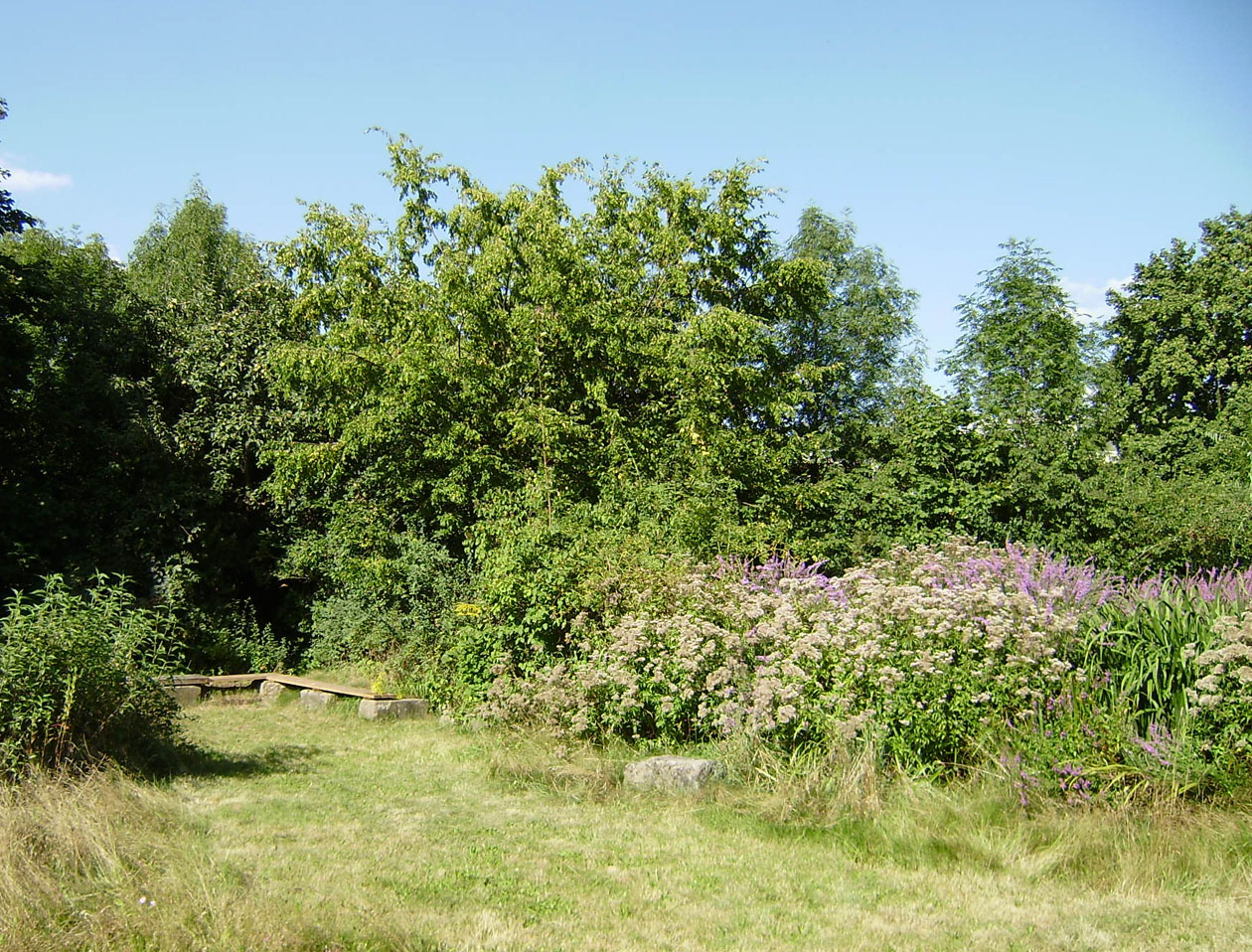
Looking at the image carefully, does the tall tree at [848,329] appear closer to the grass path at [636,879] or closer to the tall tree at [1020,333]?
the tall tree at [1020,333]

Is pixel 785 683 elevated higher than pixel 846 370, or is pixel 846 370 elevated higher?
Result: pixel 846 370

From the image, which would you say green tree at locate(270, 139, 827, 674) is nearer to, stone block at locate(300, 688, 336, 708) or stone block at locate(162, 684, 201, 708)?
stone block at locate(300, 688, 336, 708)

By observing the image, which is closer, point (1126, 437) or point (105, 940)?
point (105, 940)

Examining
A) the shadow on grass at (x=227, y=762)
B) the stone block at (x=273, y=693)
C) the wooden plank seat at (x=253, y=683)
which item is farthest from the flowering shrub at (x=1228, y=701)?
the stone block at (x=273, y=693)

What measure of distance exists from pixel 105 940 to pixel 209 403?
12.4 m

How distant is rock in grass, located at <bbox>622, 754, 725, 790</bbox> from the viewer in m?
6.34

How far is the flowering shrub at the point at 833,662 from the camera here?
580 cm

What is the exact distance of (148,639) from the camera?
21.0 feet

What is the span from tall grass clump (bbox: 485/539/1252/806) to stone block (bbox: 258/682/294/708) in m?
4.54

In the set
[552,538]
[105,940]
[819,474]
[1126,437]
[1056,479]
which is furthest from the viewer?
[1126,437]

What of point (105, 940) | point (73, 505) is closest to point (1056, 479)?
point (105, 940)

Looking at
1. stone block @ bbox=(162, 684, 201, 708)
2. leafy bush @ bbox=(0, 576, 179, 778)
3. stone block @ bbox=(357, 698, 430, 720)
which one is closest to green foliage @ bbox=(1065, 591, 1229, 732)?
leafy bush @ bbox=(0, 576, 179, 778)

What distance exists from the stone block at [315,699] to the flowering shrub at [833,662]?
9.96ft

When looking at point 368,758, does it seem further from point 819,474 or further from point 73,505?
point 819,474
